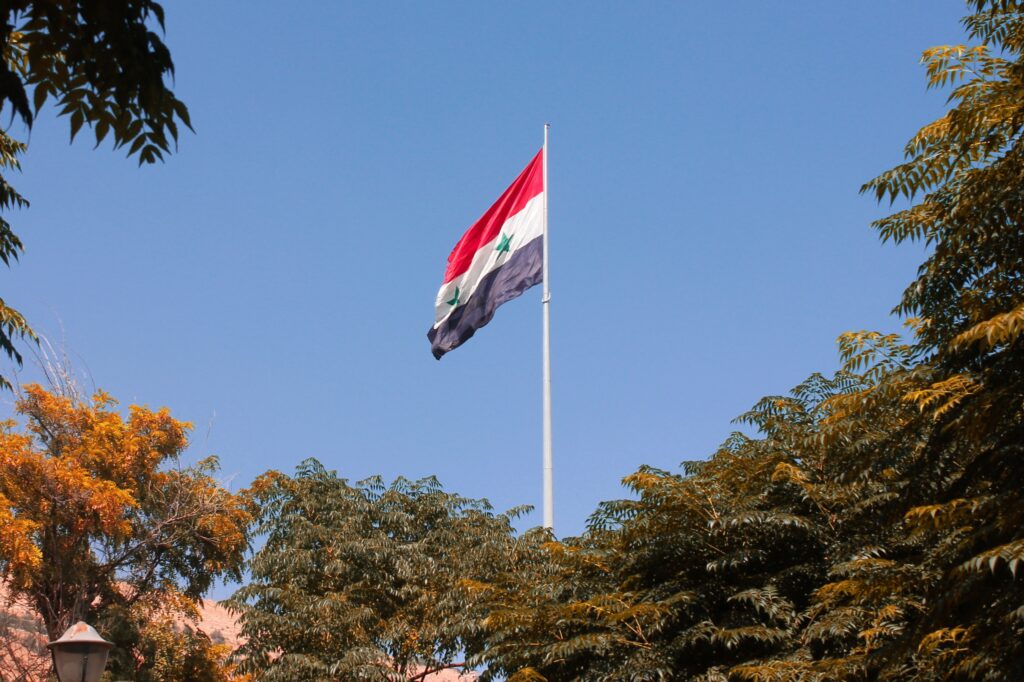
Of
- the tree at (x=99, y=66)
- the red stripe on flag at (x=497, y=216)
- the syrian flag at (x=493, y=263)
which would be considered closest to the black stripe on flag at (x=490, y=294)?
the syrian flag at (x=493, y=263)

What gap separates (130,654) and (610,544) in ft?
62.6

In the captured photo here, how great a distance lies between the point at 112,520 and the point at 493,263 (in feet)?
41.5

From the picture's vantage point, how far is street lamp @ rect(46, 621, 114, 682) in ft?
33.0

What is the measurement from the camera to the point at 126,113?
480 centimetres

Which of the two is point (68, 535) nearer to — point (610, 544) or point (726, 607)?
point (610, 544)

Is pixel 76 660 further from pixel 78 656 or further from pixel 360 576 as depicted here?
pixel 360 576

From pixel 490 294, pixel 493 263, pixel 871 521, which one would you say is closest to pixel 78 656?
pixel 871 521

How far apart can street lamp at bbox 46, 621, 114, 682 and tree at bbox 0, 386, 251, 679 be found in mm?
17228

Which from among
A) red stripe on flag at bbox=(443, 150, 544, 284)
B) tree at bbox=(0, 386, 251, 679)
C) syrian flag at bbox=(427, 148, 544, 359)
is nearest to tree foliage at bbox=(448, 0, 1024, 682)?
syrian flag at bbox=(427, 148, 544, 359)

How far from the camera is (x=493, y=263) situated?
22703 millimetres

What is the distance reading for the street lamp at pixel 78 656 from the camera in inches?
396

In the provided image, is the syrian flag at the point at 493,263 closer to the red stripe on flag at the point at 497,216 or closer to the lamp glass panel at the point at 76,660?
the red stripe on flag at the point at 497,216

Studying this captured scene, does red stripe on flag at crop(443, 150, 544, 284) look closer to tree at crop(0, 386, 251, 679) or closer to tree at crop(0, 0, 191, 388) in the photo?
tree at crop(0, 386, 251, 679)

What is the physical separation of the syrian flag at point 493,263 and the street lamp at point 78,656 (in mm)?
12564
